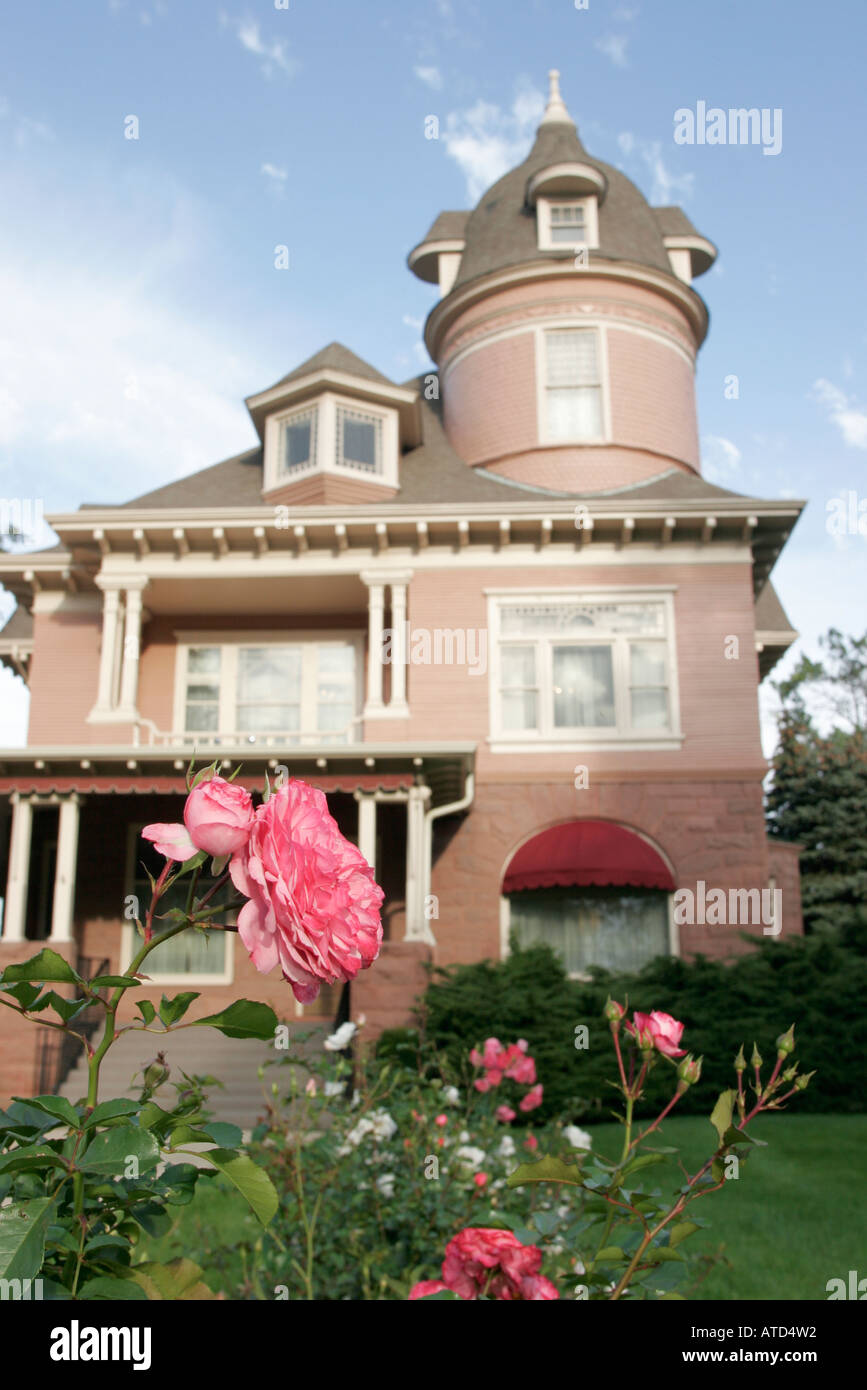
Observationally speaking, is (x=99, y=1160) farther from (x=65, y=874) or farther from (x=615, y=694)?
(x=615, y=694)

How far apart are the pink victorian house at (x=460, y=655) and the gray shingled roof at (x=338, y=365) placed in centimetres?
9

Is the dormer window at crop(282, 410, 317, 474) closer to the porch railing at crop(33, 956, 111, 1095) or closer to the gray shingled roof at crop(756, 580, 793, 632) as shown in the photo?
the gray shingled roof at crop(756, 580, 793, 632)

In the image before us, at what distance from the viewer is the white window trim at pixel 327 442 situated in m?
17.7

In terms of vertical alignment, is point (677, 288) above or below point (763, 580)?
above

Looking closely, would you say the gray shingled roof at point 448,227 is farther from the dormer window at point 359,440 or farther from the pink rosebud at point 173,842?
the pink rosebud at point 173,842

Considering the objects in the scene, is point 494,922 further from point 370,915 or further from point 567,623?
point 370,915

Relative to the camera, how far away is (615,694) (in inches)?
658

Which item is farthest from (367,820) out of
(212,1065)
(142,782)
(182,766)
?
(212,1065)

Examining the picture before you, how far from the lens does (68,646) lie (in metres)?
18.0

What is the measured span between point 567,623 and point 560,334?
5.60 metres

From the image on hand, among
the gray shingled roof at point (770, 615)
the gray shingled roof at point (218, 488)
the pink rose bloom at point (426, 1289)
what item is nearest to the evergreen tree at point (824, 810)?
the gray shingled roof at point (770, 615)
